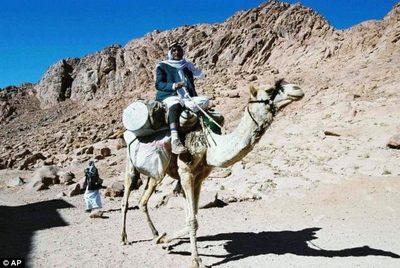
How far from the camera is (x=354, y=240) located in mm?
6766

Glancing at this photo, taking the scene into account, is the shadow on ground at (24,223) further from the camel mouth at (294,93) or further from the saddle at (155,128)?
the camel mouth at (294,93)

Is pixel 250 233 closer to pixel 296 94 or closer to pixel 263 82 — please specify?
pixel 296 94

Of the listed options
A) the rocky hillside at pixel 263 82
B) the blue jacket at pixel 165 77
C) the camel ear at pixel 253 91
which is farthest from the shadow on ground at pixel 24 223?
the rocky hillside at pixel 263 82

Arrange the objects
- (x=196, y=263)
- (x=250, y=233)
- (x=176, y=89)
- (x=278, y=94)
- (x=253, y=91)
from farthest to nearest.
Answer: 1. (x=250, y=233)
2. (x=176, y=89)
3. (x=196, y=263)
4. (x=253, y=91)
5. (x=278, y=94)

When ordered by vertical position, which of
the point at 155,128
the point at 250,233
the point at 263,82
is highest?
the point at 263,82

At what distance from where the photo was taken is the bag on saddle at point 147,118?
626 cm

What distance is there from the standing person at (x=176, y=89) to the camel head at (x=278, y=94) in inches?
46.6

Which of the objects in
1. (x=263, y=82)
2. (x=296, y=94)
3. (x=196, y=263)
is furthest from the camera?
(x=263, y=82)

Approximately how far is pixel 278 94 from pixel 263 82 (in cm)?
3087

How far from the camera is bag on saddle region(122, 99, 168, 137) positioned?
247 inches

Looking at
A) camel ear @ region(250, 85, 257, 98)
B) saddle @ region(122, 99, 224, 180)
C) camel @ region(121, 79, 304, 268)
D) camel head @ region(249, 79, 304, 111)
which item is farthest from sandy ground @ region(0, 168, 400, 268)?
camel ear @ region(250, 85, 257, 98)

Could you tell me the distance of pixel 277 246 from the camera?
675 centimetres

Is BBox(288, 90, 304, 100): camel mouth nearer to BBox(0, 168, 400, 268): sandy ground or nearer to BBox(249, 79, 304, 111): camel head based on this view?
BBox(249, 79, 304, 111): camel head

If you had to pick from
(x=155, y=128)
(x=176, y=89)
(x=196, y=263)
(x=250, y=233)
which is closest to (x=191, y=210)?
(x=196, y=263)
